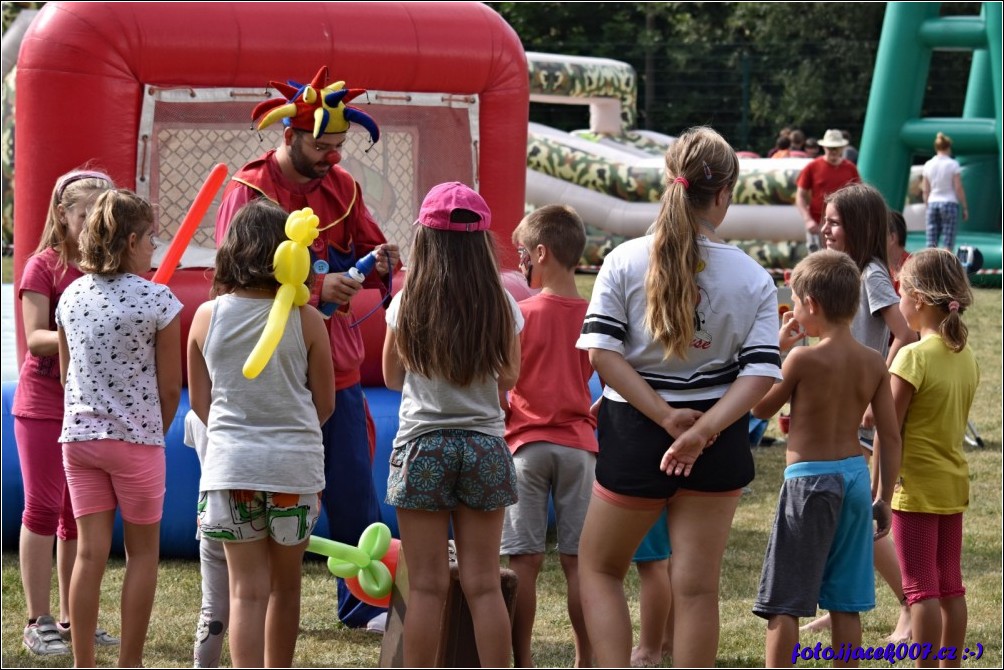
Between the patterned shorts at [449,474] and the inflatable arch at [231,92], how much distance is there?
6.27 ft

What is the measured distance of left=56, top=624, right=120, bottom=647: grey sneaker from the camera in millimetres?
4254

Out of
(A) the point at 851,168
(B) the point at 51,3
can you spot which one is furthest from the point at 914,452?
(A) the point at 851,168

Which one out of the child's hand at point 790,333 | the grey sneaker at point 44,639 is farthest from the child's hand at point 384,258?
the grey sneaker at point 44,639

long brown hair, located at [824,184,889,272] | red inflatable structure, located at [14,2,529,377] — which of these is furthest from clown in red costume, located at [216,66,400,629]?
long brown hair, located at [824,184,889,272]

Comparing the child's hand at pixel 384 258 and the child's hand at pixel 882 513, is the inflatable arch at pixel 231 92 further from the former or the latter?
the child's hand at pixel 882 513

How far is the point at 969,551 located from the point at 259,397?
3389mm

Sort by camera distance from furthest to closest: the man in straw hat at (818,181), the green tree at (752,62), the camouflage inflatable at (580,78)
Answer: the green tree at (752,62)
the camouflage inflatable at (580,78)
the man in straw hat at (818,181)

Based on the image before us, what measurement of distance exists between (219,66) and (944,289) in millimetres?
2944

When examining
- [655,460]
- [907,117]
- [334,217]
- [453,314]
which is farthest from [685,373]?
[907,117]

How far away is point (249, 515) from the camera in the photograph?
11.0 feet

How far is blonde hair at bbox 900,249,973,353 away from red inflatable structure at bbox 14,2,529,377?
240cm

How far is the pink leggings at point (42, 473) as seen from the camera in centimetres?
423

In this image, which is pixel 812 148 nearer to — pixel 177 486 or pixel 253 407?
A: pixel 177 486

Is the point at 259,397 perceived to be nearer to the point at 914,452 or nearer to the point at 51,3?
the point at 914,452
